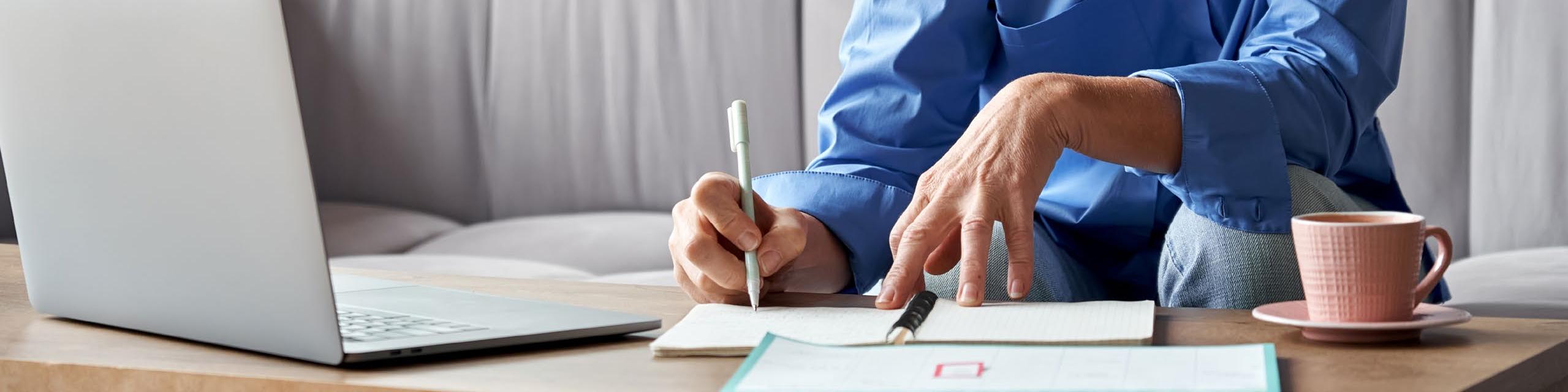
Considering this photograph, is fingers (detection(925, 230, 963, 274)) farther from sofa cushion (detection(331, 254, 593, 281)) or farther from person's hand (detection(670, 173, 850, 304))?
sofa cushion (detection(331, 254, 593, 281))

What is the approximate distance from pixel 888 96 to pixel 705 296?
1.35 ft

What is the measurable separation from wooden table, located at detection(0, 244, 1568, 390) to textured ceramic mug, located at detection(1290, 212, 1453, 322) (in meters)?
0.02

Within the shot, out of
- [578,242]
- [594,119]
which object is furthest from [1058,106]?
[594,119]

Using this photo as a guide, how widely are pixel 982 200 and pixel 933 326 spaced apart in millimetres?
131

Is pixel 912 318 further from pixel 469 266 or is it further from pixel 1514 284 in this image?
pixel 469 266

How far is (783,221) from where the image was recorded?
0.86 meters

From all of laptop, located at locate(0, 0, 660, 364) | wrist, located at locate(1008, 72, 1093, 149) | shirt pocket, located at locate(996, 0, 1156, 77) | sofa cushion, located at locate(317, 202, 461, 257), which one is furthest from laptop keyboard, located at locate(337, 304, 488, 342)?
sofa cushion, located at locate(317, 202, 461, 257)

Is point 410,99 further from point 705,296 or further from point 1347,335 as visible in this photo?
point 1347,335

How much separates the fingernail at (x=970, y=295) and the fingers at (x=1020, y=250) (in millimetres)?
25

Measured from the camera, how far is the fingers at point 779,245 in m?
0.78

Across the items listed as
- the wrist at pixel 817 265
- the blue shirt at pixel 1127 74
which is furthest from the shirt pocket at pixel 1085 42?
the wrist at pixel 817 265

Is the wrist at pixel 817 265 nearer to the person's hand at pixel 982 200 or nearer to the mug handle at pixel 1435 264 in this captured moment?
the person's hand at pixel 982 200

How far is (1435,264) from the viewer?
1.95ft

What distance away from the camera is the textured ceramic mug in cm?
56
